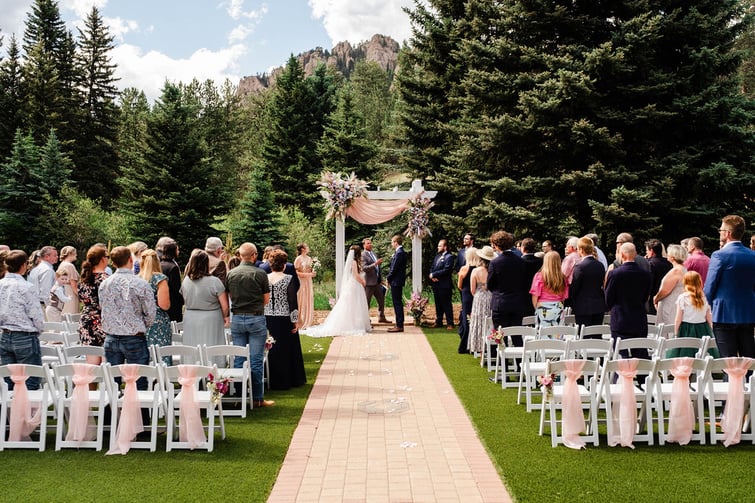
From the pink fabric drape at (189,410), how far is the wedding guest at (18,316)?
198 cm

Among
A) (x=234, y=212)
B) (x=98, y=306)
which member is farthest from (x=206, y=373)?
(x=234, y=212)

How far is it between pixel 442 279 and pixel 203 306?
7.99 metres

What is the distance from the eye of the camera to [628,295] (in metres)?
8.12

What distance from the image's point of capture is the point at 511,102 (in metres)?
19.1

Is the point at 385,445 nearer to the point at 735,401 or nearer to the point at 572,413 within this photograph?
the point at 572,413

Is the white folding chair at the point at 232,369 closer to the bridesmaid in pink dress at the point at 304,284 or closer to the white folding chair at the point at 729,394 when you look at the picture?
the white folding chair at the point at 729,394

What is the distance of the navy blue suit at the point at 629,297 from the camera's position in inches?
317

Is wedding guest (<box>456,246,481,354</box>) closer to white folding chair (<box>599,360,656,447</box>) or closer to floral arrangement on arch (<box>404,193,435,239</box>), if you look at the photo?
floral arrangement on arch (<box>404,193,435,239</box>)

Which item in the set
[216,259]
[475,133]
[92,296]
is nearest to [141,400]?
[92,296]

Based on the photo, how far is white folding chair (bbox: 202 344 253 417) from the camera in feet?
23.9

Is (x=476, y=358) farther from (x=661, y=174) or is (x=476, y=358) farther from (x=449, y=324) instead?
(x=661, y=174)

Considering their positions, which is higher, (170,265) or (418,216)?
(418,216)

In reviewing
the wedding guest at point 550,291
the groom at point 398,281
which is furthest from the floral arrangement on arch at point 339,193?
the wedding guest at point 550,291

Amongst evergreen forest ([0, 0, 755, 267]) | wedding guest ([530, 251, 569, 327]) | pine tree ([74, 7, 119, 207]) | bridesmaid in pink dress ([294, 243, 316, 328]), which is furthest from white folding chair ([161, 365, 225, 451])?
pine tree ([74, 7, 119, 207])
